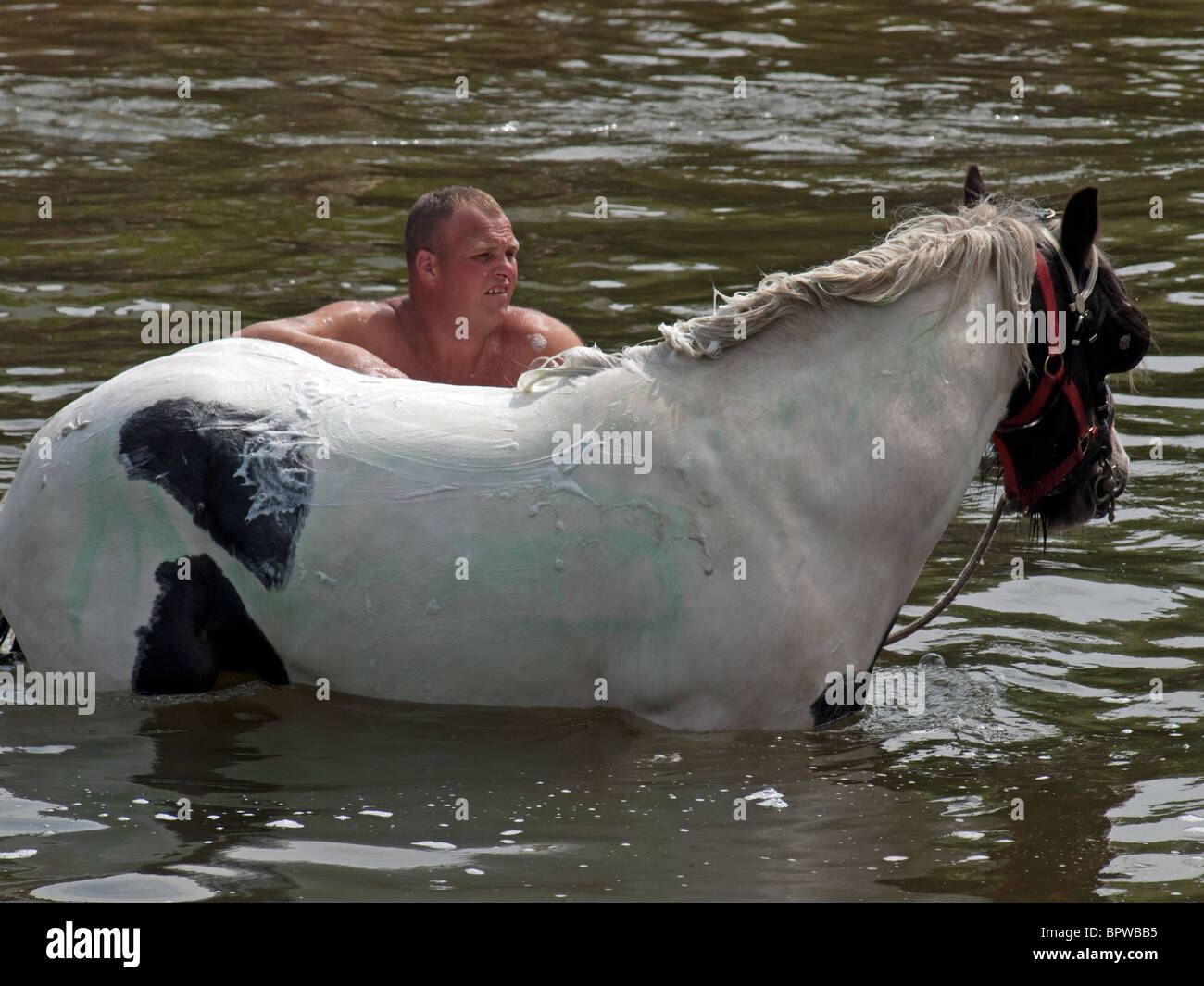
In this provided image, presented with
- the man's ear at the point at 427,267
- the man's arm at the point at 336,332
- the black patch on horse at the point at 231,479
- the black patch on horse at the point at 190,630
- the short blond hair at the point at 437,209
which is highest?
the short blond hair at the point at 437,209

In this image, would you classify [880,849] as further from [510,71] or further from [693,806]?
[510,71]

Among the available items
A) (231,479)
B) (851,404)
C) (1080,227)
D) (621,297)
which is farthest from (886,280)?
(621,297)

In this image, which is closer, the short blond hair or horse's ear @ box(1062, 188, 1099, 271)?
horse's ear @ box(1062, 188, 1099, 271)

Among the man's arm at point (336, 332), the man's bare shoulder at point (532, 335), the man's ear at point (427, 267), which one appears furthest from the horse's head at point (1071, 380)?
the man's ear at point (427, 267)

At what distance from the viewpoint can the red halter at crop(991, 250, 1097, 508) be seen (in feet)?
16.3

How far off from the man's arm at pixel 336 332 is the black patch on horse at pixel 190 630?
1.04 m

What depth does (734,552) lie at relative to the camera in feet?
15.8

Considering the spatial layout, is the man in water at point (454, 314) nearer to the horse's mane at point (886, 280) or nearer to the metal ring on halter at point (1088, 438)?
the horse's mane at point (886, 280)

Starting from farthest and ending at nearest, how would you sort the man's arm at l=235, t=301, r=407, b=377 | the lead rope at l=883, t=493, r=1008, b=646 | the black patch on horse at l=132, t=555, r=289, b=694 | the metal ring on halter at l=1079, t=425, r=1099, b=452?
1. the man's arm at l=235, t=301, r=407, b=377
2. the lead rope at l=883, t=493, r=1008, b=646
3. the metal ring on halter at l=1079, t=425, r=1099, b=452
4. the black patch on horse at l=132, t=555, r=289, b=694

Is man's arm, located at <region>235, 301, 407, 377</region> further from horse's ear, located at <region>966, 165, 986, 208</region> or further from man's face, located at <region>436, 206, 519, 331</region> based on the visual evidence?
horse's ear, located at <region>966, 165, 986, 208</region>

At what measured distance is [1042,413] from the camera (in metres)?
5.18

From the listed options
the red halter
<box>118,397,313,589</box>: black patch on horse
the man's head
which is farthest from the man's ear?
the red halter

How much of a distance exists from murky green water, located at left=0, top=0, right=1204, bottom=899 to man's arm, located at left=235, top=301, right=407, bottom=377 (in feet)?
3.81

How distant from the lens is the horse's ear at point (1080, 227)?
4.86m
